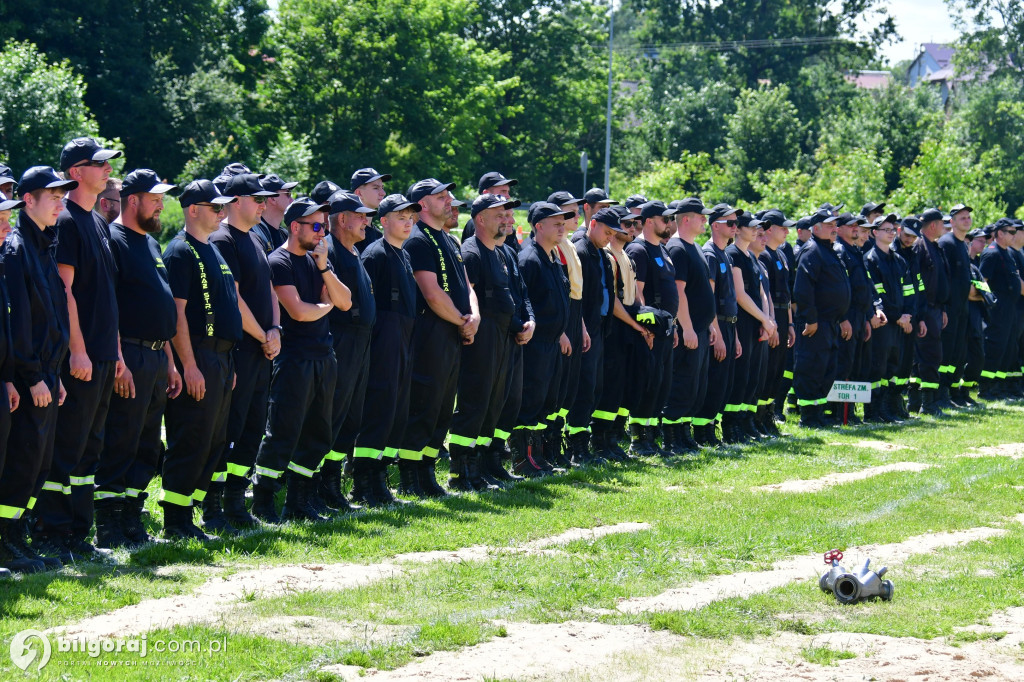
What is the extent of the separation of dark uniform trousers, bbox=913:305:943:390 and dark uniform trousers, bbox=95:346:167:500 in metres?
12.6

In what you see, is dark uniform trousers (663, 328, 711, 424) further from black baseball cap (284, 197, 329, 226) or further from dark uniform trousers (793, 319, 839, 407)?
black baseball cap (284, 197, 329, 226)

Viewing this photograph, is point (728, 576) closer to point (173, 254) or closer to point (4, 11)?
point (173, 254)

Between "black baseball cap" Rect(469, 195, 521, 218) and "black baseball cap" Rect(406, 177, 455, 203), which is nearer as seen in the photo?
"black baseball cap" Rect(406, 177, 455, 203)

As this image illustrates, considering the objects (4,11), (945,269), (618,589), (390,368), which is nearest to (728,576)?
(618,589)

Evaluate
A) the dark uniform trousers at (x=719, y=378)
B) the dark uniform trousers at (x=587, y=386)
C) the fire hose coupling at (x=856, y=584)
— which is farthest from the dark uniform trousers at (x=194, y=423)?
the dark uniform trousers at (x=719, y=378)

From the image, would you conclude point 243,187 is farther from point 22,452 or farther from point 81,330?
point 22,452

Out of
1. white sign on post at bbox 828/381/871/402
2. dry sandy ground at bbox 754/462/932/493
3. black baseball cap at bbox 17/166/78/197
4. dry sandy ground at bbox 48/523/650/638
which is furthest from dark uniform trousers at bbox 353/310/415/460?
white sign on post at bbox 828/381/871/402

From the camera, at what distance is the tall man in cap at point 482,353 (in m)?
11.0

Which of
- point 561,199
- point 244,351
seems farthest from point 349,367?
point 561,199

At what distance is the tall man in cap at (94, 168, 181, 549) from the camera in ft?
26.8

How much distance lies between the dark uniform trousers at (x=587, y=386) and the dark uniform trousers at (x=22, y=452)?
6086 mm

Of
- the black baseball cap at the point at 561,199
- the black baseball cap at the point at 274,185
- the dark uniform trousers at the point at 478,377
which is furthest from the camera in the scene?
the black baseball cap at the point at 561,199

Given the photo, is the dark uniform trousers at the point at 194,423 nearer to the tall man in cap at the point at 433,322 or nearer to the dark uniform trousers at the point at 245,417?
the dark uniform trousers at the point at 245,417

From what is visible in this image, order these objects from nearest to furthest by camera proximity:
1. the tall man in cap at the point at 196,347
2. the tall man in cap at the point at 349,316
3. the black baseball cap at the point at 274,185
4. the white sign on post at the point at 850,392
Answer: the tall man in cap at the point at 196,347 → the tall man in cap at the point at 349,316 → the black baseball cap at the point at 274,185 → the white sign on post at the point at 850,392
